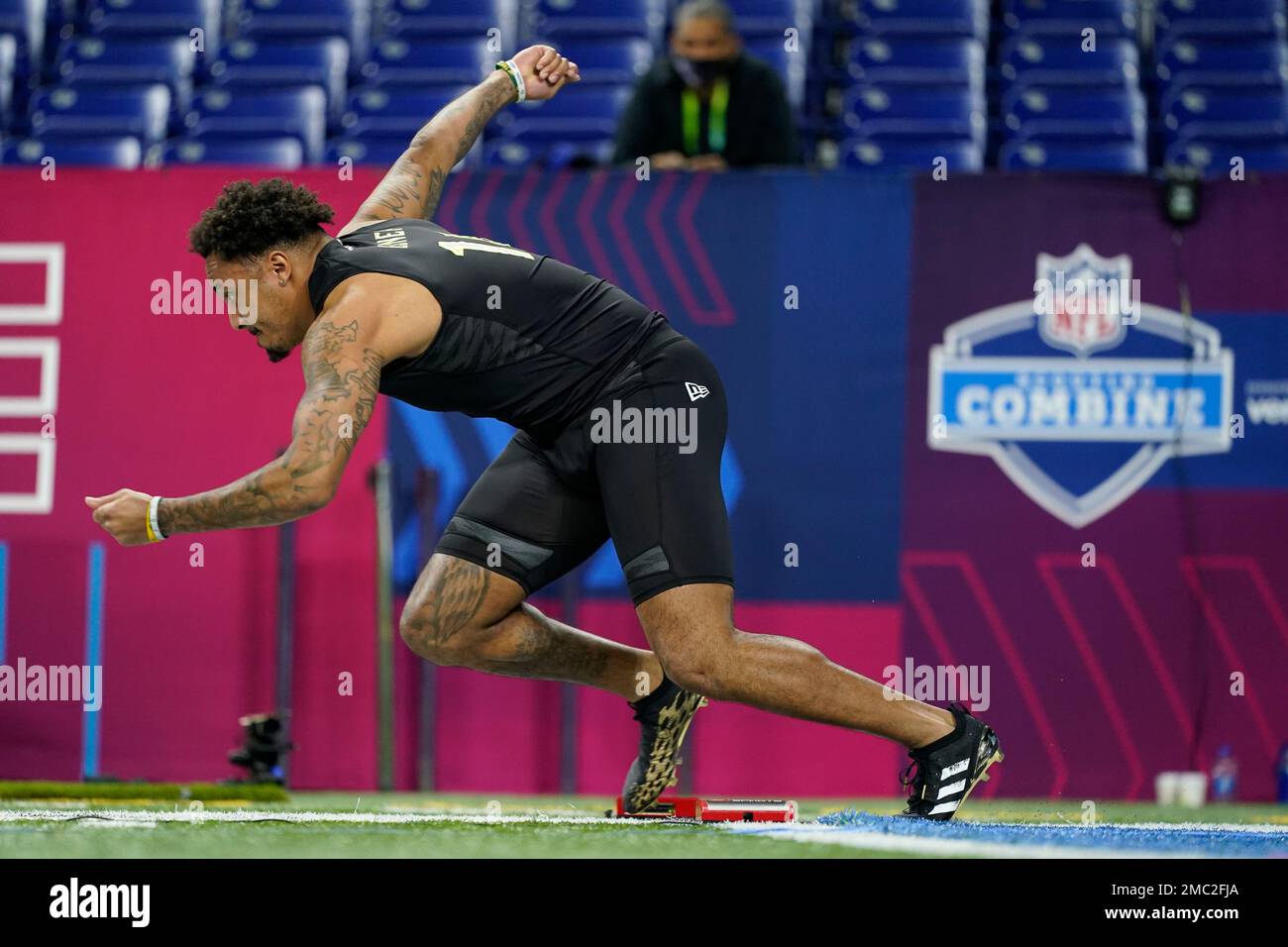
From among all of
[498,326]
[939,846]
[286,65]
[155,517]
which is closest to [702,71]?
[286,65]

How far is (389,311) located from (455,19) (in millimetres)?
6030

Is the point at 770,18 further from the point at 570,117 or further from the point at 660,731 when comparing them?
the point at 660,731

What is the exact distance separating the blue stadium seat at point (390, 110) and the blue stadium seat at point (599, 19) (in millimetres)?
759

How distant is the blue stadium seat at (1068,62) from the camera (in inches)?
353

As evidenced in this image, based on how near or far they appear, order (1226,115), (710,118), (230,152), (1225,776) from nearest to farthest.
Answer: (1225,776), (710,118), (230,152), (1226,115)

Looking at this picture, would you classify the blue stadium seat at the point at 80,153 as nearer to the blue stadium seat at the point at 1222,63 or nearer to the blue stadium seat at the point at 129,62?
the blue stadium seat at the point at 129,62

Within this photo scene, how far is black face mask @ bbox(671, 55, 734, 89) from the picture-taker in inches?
299

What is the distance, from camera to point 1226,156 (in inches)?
328

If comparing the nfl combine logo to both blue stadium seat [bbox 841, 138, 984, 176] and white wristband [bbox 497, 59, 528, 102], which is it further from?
white wristband [bbox 497, 59, 528, 102]

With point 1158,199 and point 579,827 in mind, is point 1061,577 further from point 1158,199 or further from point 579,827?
point 579,827

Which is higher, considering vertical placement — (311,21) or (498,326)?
(311,21)

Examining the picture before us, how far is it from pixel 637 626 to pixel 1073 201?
2431 mm

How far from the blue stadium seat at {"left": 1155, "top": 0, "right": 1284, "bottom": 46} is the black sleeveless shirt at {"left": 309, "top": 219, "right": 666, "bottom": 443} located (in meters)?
6.07

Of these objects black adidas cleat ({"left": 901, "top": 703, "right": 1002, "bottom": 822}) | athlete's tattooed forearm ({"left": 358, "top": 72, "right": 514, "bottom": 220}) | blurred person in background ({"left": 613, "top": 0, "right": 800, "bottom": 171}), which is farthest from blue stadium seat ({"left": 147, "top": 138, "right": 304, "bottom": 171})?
black adidas cleat ({"left": 901, "top": 703, "right": 1002, "bottom": 822})
